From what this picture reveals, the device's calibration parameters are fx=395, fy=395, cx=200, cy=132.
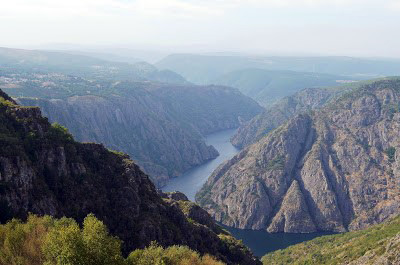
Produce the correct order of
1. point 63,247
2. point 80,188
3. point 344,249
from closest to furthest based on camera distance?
1. point 63,247
2. point 80,188
3. point 344,249

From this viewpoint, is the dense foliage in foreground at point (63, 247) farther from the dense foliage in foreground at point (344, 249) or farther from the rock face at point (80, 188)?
the dense foliage in foreground at point (344, 249)

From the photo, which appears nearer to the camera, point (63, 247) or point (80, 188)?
point (63, 247)

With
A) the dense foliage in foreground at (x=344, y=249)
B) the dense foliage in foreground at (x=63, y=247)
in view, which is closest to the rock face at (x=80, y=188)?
the dense foliage in foreground at (x=63, y=247)

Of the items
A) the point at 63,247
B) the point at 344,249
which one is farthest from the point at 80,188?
the point at 344,249

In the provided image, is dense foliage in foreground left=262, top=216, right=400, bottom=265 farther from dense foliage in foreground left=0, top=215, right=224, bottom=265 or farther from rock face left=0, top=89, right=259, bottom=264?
dense foliage in foreground left=0, top=215, right=224, bottom=265

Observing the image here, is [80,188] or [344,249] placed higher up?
[80,188]

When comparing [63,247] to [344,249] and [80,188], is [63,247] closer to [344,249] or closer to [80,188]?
[80,188]

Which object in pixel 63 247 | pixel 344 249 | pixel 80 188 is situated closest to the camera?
pixel 63 247
